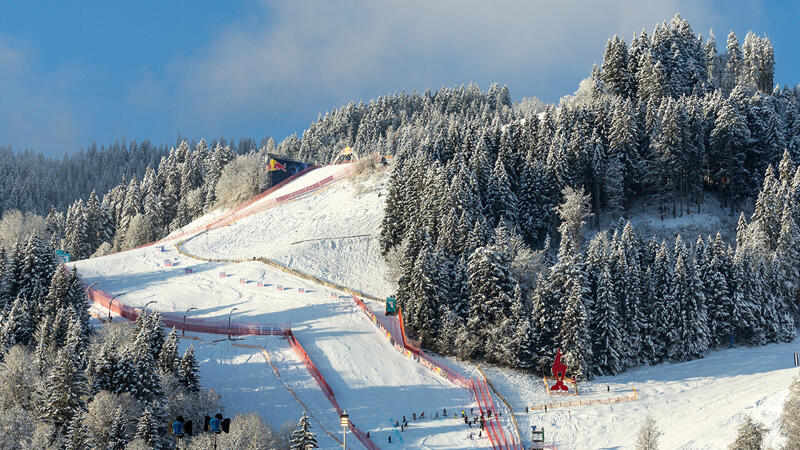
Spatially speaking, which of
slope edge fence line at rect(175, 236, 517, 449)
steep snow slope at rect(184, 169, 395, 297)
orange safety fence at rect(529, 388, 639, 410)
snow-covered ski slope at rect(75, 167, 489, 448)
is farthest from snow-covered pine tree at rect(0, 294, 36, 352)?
orange safety fence at rect(529, 388, 639, 410)

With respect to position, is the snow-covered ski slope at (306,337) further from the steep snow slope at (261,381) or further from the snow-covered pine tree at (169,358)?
the snow-covered pine tree at (169,358)

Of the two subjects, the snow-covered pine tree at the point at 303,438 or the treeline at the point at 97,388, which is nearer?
the snow-covered pine tree at the point at 303,438

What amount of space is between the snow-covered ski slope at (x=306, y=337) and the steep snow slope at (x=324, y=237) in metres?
0.77

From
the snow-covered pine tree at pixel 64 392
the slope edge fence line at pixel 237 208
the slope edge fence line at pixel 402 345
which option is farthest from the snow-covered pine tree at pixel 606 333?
the slope edge fence line at pixel 237 208

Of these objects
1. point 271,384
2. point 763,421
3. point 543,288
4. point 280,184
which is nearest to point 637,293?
point 543,288

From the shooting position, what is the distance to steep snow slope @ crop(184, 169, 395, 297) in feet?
248

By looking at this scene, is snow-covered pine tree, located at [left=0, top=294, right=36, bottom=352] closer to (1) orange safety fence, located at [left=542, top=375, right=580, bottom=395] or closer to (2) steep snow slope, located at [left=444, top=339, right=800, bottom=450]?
(2) steep snow slope, located at [left=444, top=339, right=800, bottom=450]

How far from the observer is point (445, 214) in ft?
232

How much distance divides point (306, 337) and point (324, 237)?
72.6 feet

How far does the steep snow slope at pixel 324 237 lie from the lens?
7556 cm

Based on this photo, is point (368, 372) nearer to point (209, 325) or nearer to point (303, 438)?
point (209, 325)

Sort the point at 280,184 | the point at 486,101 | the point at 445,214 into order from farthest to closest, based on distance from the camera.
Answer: the point at 486,101 → the point at 280,184 → the point at 445,214

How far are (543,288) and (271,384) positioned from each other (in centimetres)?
2198

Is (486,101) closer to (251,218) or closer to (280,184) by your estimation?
(280,184)
